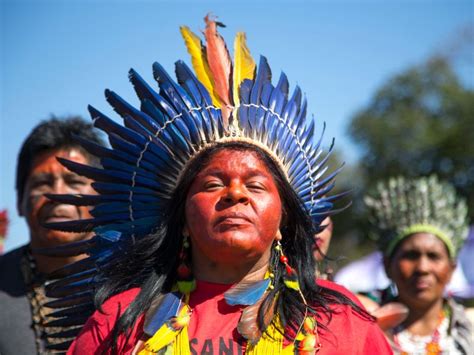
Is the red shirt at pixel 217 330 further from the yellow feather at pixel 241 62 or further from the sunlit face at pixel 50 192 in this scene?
the sunlit face at pixel 50 192

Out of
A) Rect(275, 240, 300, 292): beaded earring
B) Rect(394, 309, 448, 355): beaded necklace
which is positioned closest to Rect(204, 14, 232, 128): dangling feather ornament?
Rect(275, 240, 300, 292): beaded earring

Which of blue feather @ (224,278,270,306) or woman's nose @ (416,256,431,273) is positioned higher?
blue feather @ (224,278,270,306)

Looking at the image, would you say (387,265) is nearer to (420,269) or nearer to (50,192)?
(420,269)

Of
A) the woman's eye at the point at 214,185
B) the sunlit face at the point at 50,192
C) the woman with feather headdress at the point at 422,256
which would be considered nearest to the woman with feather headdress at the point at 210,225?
the woman's eye at the point at 214,185

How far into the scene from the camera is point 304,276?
3.44m

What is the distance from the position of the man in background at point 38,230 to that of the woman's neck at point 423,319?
7.56 feet

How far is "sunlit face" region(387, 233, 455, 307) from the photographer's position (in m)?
5.36

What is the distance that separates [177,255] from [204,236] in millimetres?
330

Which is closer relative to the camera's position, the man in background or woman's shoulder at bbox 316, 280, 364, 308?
woman's shoulder at bbox 316, 280, 364, 308

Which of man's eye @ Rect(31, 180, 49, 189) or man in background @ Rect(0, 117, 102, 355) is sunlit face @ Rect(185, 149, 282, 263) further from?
man's eye @ Rect(31, 180, 49, 189)

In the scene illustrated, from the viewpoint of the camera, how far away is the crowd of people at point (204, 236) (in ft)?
10.3

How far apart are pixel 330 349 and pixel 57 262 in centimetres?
193

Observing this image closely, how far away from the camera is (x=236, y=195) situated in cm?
315

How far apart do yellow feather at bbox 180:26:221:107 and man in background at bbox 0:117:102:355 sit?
91 centimetres
